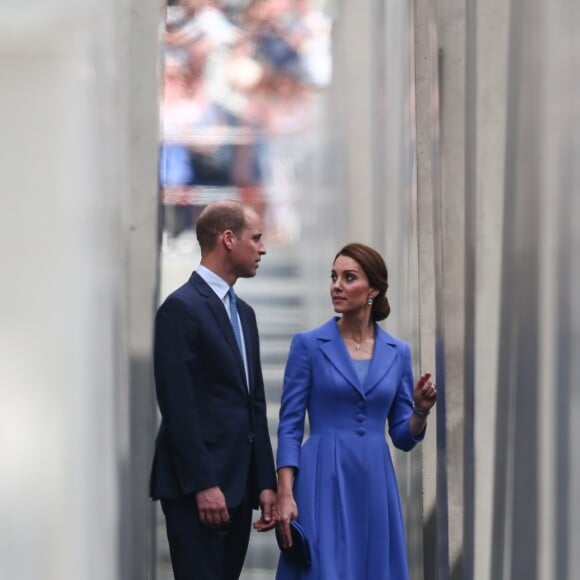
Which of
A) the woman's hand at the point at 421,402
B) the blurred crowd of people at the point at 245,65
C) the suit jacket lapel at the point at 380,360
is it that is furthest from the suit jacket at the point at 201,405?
the blurred crowd of people at the point at 245,65

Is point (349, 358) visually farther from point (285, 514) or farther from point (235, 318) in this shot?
point (285, 514)

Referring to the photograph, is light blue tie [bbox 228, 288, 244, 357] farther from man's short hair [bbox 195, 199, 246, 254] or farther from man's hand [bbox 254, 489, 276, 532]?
man's hand [bbox 254, 489, 276, 532]

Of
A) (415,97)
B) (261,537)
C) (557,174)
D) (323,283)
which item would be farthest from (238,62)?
(557,174)

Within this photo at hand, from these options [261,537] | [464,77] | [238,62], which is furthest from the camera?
[238,62]

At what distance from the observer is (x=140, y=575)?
228 inches

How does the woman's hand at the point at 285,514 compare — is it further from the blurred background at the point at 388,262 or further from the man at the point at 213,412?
the blurred background at the point at 388,262

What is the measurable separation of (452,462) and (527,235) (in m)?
1.75

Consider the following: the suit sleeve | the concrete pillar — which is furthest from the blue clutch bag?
the concrete pillar

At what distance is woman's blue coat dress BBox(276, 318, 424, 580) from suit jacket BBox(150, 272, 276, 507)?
14 cm

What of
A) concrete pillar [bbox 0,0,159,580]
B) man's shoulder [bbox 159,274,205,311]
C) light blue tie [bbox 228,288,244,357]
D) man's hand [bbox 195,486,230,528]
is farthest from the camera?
light blue tie [bbox 228,288,244,357]

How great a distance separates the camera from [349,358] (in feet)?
17.1

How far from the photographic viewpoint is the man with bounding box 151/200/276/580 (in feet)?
16.2

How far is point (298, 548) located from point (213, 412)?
48 centimetres

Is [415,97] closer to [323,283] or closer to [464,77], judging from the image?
[464,77]
